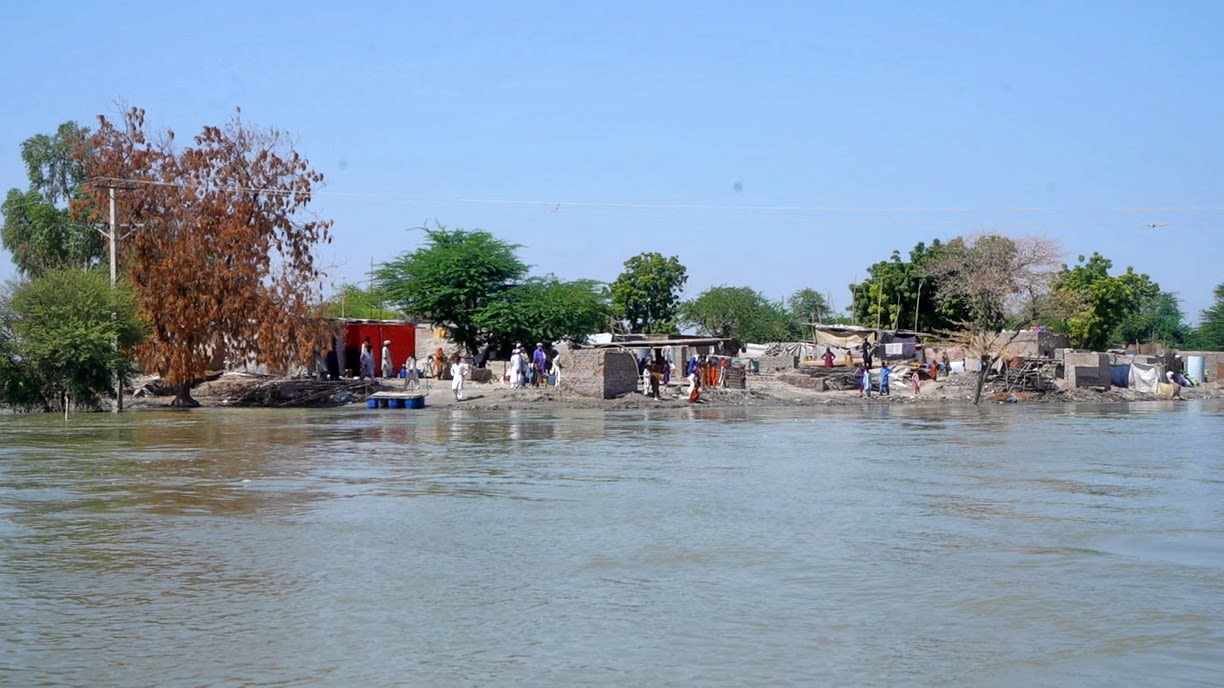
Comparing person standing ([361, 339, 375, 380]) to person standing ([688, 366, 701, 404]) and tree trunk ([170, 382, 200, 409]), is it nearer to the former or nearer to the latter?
tree trunk ([170, 382, 200, 409])

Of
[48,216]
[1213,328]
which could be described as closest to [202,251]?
[48,216]

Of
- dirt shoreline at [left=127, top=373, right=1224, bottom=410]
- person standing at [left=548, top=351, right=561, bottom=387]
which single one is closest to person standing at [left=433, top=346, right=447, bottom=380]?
dirt shoreline at [left=127, top=373, right=1224, bottom=410]

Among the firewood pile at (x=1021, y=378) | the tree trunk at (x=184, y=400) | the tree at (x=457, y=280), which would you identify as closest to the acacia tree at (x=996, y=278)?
A: the firewood pile at (x=1021, y=378)

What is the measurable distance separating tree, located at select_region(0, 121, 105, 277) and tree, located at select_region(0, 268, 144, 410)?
15.5m

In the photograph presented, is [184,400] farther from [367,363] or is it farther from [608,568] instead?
[608,568]

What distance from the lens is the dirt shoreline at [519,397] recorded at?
37.5 m

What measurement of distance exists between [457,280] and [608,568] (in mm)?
39023

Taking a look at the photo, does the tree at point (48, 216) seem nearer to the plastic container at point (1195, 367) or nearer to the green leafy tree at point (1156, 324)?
the plastic container at point (1195, 367)

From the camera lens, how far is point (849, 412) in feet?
120

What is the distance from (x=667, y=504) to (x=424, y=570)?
4.59m

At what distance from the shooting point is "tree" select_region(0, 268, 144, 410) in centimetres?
3231

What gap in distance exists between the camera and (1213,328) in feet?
280

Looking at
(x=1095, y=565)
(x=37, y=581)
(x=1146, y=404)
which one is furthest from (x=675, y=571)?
(x=1146, y=404)

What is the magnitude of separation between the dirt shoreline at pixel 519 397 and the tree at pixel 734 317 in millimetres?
32298
